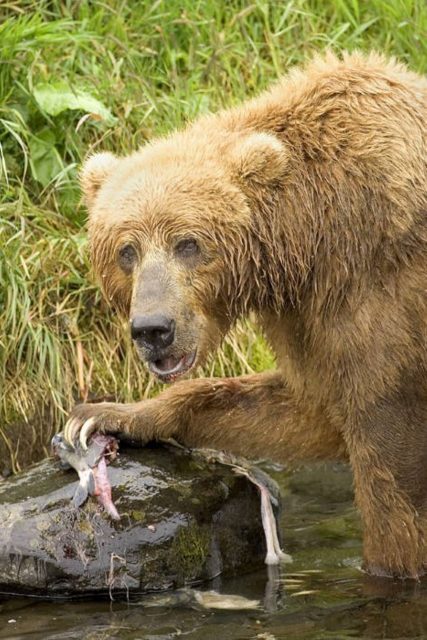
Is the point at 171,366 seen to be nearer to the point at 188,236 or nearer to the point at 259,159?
the point at 188,236

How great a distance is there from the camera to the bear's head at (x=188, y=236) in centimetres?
609

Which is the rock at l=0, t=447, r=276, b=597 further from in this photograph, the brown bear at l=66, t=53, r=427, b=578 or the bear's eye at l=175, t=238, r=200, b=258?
the bear's eye at l=175, t=238, r=200, b=258

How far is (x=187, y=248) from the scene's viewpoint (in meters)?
6.19

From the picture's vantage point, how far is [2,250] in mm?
8359

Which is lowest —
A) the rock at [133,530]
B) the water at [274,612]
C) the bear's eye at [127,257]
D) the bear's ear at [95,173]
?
the water at [274,612]

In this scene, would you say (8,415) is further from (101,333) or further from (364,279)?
(364,279)

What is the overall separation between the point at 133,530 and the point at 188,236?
140 cm

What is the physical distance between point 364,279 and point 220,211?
26.9 inches

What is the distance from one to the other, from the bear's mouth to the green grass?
2.10m

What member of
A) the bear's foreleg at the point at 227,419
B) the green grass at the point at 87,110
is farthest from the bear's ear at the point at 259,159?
the green grass at the point at 87,110

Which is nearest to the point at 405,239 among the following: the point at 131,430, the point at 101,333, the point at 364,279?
the point at 364,279

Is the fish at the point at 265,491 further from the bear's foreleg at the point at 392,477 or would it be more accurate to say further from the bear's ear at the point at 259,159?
the bear's ear at the point at 259,159

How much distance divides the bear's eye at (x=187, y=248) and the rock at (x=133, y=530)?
3.92 feet

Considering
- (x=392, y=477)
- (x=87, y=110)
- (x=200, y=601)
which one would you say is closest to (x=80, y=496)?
(x=200, y=601)
